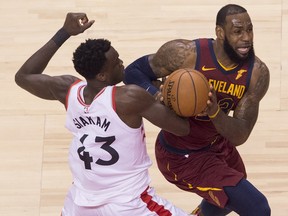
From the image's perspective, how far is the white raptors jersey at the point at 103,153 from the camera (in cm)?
388

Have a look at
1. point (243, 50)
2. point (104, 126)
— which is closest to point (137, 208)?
point (104, 126)

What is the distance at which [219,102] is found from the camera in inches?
169

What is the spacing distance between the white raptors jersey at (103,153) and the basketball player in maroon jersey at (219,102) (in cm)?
42

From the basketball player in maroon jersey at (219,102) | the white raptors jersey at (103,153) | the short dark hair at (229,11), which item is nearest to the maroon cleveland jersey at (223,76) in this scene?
the basketball player in maroon jersey at (219,102)

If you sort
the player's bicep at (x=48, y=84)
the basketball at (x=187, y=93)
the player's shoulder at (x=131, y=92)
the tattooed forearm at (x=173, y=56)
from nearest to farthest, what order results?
the player's shoulder at (x=131, y=92), the basketball at (x=187, y=93), the player's bicep at (x=48, y=84), the tattooed forearm at (x=173, y=56)

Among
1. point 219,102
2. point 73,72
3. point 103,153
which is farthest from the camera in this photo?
point 73,72

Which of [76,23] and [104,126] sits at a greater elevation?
[76,23]

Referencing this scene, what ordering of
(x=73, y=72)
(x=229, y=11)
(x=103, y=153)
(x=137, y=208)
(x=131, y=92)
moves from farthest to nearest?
1. (x=73, y=72)
2. (x=229, y=11)
3. (x=137, y=208)
4. (x=103, y=153)
5. (x=131, y=92)

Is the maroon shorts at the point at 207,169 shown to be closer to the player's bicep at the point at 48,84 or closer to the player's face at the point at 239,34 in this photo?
the player's face at the point at 239,34

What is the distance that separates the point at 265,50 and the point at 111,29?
3.84 ft

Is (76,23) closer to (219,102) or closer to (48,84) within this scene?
(48,84)

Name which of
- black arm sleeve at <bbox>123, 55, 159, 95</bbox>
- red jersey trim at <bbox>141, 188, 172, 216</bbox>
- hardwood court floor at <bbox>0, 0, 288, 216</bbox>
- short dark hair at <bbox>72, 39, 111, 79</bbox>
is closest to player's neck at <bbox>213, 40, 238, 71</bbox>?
black arm sleeve at <bbox>123, 55, 159, 95</bbox>

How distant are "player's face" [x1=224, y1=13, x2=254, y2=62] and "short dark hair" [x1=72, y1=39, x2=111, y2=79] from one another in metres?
0.66

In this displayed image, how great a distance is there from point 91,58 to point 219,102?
0.79 metres
